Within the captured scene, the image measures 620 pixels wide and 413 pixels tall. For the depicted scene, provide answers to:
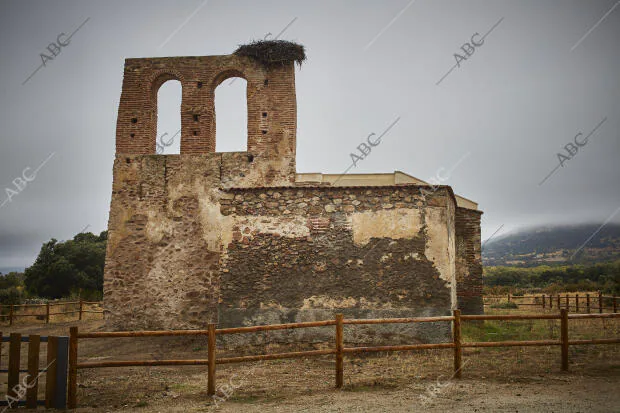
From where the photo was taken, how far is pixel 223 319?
10234 mm

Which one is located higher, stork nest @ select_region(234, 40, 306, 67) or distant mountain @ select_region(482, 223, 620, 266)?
stork nest @ select_region(234, 40, 306, 67)

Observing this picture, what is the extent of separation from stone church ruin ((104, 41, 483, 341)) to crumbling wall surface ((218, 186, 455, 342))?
0.02m

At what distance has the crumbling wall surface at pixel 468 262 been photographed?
14.8m

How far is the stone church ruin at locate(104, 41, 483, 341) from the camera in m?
10.1

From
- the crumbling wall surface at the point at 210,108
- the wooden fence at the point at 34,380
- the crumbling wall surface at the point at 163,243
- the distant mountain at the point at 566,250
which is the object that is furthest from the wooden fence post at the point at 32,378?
the distant mountain at the point at 566,250

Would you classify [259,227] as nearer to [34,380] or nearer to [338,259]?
[338,259]

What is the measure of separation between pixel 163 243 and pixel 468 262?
9629 mm

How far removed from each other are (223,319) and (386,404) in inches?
198

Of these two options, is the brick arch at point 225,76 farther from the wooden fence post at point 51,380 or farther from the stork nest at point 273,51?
the wooden fence post at point 51,380

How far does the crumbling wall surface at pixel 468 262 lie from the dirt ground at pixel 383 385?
15.1ft

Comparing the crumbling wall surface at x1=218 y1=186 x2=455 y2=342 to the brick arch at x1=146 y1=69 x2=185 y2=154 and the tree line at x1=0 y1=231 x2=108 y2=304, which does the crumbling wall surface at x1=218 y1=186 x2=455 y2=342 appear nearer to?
the brick arch at x1=146 y1=69 x2=185 y2=154

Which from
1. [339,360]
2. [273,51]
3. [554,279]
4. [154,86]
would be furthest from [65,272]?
[554,279]

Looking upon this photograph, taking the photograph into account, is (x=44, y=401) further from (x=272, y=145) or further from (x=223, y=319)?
(x=272, y=145)

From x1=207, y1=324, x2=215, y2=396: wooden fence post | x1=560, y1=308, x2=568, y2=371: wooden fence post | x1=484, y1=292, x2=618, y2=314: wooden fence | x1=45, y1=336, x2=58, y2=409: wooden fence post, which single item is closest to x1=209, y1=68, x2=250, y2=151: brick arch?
x1=207, y1=324, x2=215, y2=396: wooden fence post
